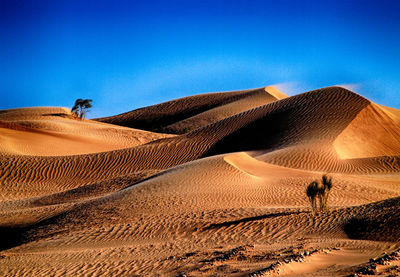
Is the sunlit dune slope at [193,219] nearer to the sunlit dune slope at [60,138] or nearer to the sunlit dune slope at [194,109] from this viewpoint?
the sunlit dune slope at [60,138]

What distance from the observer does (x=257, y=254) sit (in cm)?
882

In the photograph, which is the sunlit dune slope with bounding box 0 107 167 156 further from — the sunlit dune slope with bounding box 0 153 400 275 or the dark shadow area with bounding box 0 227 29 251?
the dark shadow area with bounding box 0 227 29 251

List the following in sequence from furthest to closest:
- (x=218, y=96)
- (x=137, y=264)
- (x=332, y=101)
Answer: (x=218, y=96) < (x=332, y=101) < (x=137, y=264)

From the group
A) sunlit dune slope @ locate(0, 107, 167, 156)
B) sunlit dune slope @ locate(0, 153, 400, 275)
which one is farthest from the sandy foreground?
sunlit dune slope @ locate(0, 107, 167, 156)

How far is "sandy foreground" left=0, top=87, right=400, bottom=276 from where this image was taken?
9.16 m

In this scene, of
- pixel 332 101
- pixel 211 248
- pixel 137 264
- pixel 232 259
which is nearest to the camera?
pixel 232 259

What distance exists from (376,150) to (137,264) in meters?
24.2

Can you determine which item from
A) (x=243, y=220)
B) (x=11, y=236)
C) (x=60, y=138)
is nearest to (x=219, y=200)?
(x=243, y=220)

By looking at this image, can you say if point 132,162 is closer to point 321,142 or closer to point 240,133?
point 240,133

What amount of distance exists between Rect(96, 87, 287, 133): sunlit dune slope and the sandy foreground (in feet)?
82.9

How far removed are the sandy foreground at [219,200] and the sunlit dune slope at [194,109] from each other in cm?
2528

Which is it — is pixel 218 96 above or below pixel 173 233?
above

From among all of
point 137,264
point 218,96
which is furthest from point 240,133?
point 218,96

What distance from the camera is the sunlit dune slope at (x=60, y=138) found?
32.5 m
